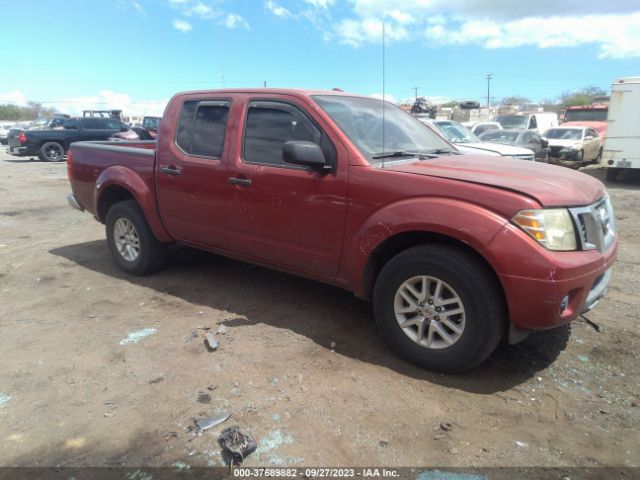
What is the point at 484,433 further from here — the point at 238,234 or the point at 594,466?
the point at 238,234

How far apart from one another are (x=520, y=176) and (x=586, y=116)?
70.3 ft

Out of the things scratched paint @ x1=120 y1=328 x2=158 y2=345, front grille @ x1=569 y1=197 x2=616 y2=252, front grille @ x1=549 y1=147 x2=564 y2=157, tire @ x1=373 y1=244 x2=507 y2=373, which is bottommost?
scratched paint @ x1=120 y1=328 x2=158 y2=345

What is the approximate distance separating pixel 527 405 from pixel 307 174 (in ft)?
6.92

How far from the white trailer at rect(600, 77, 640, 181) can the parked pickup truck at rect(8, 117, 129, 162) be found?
17.7 meters

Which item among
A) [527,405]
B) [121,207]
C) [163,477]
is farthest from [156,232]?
[527,405]

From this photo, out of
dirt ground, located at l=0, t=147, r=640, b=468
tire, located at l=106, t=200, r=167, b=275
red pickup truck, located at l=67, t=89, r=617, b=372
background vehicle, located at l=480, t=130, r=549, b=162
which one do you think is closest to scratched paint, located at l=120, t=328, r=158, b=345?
dirt ground, located at l=0, t=147, r=640, b=468

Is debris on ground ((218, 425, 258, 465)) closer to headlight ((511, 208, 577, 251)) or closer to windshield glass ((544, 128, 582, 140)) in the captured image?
headlight ((511, 208, 577, 251))

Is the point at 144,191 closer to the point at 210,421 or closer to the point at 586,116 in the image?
the point at 210,421

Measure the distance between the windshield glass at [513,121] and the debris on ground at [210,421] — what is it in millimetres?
19245

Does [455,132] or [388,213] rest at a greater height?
[455,132]

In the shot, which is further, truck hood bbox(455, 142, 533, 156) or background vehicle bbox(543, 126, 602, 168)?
background vehicle bbox(543, 126, 602, 168)

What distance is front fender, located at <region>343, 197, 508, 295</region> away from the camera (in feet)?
9.31

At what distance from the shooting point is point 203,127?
4.39 m

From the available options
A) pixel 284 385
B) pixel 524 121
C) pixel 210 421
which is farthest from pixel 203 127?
pixel 524 121
